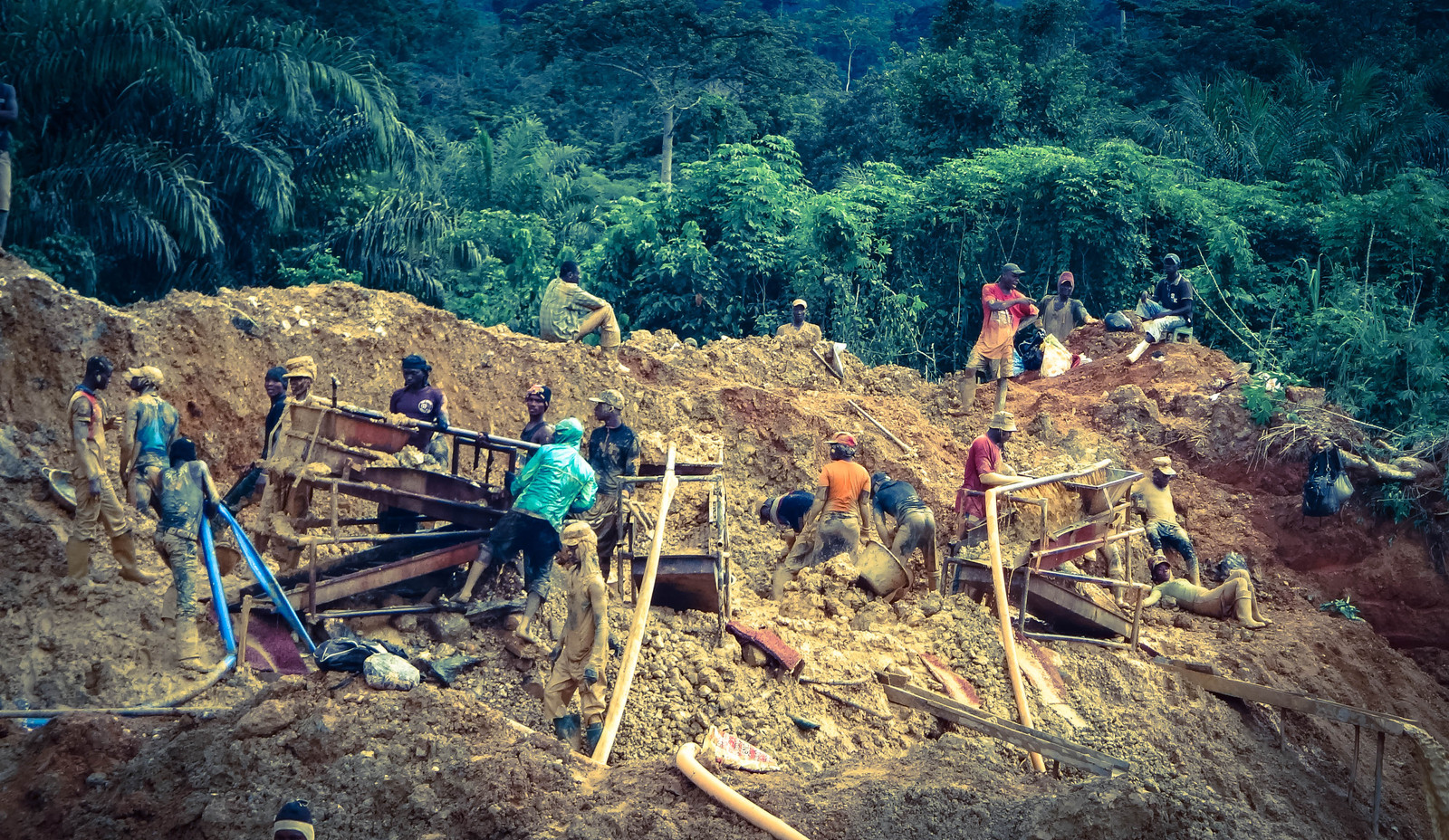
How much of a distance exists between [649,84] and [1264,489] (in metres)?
20.4

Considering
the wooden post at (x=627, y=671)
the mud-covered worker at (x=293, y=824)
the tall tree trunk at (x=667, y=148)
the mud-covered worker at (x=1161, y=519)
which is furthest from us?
the tall tree trunk at (x=667, y=148)

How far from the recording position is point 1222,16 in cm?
3164

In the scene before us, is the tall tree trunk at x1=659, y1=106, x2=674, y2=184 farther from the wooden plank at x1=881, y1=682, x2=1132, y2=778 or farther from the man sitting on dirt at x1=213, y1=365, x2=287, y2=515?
the wooden plank at x1=881, y1=682, x2=1132, y2=778

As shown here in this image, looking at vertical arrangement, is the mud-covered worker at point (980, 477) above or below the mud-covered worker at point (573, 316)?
below

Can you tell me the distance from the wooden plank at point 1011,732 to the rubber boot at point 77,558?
5954 millimetres

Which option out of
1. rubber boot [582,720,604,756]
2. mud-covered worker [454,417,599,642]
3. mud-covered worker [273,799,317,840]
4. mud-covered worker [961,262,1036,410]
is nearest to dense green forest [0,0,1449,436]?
mud-covered worker [961,262,1036,410]

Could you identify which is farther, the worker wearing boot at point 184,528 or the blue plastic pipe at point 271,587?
the worker wearing boot at point 184,528

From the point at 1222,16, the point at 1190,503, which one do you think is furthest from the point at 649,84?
the point at 1190,503

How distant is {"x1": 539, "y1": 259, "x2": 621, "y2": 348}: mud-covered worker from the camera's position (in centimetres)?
1349

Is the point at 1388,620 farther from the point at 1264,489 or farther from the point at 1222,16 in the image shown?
the point at 1222,16

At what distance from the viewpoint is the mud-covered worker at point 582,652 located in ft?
24.0

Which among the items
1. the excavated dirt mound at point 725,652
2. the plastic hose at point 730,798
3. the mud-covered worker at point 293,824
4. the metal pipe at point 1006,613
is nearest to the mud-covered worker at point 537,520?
the excavated dirt mound at point 725,652

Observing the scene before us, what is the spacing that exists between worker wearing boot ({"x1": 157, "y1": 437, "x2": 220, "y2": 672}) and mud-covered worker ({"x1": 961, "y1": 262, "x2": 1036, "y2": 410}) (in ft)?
28.8

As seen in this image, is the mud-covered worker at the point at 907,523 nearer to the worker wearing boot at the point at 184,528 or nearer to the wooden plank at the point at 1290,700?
the wooden plank at the point at 1290,700
